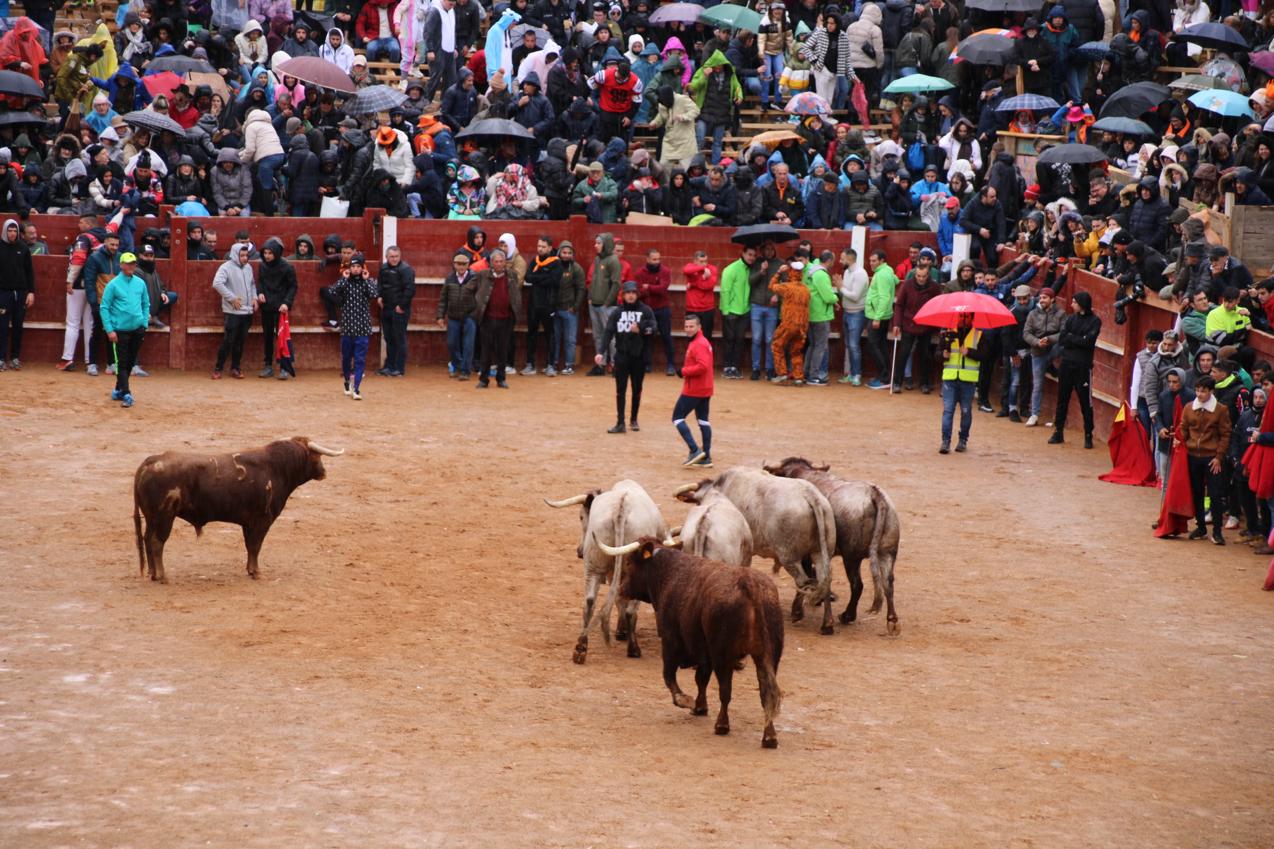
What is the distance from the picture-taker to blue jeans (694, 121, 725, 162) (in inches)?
1131

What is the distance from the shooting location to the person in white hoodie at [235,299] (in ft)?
77.6

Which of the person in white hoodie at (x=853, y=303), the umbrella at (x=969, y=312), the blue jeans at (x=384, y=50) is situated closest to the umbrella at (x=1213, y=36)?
the person in white hoodie at (x=853, y=303)

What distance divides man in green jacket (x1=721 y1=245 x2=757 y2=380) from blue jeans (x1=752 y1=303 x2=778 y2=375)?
0.28 m

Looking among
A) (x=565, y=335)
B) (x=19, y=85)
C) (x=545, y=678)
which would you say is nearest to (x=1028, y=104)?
(x=565, y=335)

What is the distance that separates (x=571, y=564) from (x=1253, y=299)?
8.38 m

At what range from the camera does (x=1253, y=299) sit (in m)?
18.7

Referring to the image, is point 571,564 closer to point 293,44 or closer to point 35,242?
point 35,242

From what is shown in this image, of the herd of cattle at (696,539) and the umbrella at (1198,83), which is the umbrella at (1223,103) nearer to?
the umbrella at (1198,83)

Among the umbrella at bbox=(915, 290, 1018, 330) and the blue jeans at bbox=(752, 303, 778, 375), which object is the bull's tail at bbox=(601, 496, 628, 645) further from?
the blue jeans at bbox=(752, 303, 778, 375)

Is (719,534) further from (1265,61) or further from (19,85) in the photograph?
(19,85)

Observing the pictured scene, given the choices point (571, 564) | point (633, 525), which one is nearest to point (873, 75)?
point (571, 564)

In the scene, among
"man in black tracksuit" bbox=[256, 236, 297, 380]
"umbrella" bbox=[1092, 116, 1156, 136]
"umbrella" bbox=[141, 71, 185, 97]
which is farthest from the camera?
"umbrella" bbox=[141, 71, 185, 97]

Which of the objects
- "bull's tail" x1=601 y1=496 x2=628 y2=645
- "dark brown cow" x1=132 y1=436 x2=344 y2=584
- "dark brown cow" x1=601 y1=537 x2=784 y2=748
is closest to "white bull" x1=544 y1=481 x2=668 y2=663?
"bull's tail" x1=601 y1=496 x2=628 y2=645

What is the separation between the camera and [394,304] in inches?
949
